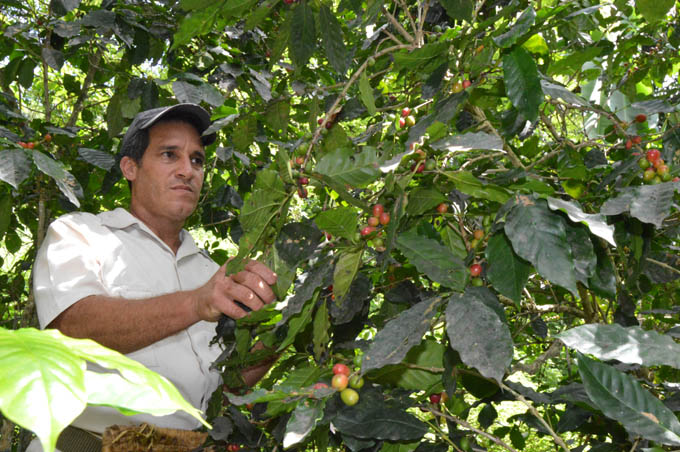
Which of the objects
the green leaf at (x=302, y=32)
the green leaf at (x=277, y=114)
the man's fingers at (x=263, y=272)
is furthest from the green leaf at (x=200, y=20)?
the man's fingers at (x=263, y=272)

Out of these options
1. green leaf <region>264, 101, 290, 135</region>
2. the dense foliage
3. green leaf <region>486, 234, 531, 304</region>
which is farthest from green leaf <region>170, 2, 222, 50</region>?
green leaf <region>486, 234, 531, 304</region>

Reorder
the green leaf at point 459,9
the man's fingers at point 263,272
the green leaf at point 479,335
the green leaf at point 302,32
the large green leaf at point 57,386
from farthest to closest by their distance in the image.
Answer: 1. the green leaf at point 302,32
2. the man's fingers at point 263,272
3. the green leaf at point 459,9
4. the green leaf at point 479,335
5. the large green leaf at point 57,386

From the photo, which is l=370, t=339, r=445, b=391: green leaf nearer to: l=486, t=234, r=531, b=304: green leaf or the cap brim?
l=486, t=234, r=531, b=304: green leaf

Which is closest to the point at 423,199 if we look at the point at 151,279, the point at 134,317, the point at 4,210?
the point at 134,317

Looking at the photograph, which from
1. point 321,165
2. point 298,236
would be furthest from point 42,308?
point 321,165

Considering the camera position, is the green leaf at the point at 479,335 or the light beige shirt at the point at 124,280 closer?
the green leaf at the point at 479,335

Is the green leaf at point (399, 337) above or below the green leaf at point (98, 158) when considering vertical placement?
below

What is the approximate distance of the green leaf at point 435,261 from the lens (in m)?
0.85

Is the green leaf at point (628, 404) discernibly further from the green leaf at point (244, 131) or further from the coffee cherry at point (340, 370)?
the green leaf at point (244, 131)

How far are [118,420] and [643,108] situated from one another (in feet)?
5.82

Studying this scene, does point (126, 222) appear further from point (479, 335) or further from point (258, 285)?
point (479, 335)

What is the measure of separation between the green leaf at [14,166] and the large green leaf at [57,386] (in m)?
1.54

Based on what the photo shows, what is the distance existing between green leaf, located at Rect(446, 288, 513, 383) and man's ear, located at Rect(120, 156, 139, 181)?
200 cm

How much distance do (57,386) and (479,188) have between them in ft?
2.31
